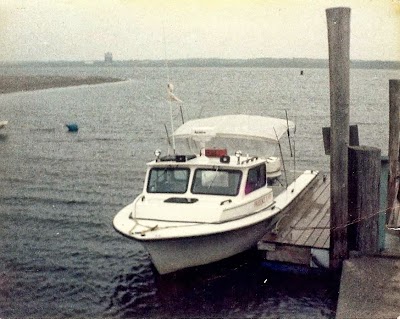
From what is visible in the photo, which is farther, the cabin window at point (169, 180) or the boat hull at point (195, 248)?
the cabin window at point (169, 180)

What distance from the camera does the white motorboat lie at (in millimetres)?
10422

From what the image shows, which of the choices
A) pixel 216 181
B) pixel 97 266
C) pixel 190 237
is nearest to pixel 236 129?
pixel 216 181

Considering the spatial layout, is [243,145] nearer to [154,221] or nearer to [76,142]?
[154,221]

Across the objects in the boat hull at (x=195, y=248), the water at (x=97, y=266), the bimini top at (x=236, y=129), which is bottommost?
the water at (x=97, y=266)

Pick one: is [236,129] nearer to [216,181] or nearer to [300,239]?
[216,181]

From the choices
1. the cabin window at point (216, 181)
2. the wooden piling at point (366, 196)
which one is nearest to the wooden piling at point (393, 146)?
the wooden piling at point (366, 196)

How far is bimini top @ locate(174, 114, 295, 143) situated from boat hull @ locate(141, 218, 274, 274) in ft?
8.03

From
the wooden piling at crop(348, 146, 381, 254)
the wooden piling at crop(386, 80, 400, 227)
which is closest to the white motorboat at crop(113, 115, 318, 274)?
the wooden piling at crop(348, 146, 381, 254)

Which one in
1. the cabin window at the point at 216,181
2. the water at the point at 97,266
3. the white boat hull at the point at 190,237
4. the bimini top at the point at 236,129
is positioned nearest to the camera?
the white boat hull at the point at 190,237

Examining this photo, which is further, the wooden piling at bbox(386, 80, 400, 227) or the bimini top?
the bimini top

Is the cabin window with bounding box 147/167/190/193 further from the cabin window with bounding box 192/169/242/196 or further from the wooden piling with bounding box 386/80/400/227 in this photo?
the wooden piling with bounding box 386/80/400/227

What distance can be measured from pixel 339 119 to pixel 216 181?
3.20 metres

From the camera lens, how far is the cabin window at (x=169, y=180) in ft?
37.9

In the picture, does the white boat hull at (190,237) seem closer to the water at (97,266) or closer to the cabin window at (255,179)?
the water at (97,266)
